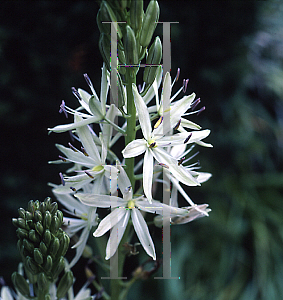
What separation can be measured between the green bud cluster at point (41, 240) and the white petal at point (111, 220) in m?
0.11

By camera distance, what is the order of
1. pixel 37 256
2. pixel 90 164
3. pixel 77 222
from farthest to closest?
pixel 77 222 → pixel 90 164 → pixel 37 256

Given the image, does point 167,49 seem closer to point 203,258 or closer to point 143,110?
point 143,110

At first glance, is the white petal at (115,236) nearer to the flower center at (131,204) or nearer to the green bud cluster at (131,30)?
the flower center at (131,204)

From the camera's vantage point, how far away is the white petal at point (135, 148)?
0.74 metres

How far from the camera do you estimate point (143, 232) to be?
790 mm

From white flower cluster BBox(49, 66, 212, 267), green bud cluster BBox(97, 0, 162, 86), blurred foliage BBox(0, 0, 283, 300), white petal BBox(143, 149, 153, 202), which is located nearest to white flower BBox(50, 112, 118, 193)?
white flower cluster BBox(49, 66, 212, 267)

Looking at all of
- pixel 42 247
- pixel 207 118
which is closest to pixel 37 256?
pixel 42 247

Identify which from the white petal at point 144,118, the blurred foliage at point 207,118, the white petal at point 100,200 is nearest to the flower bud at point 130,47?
the white petal at point 144,118

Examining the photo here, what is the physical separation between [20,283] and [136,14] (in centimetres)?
82

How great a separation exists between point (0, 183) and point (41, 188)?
11.3 inches

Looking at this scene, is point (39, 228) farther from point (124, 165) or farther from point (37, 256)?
point (124, 165)

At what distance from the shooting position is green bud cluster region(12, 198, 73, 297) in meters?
0.75

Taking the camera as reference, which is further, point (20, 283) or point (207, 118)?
point (207, 118)

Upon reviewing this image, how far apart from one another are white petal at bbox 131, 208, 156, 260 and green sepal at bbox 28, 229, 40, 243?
0.86 ft
